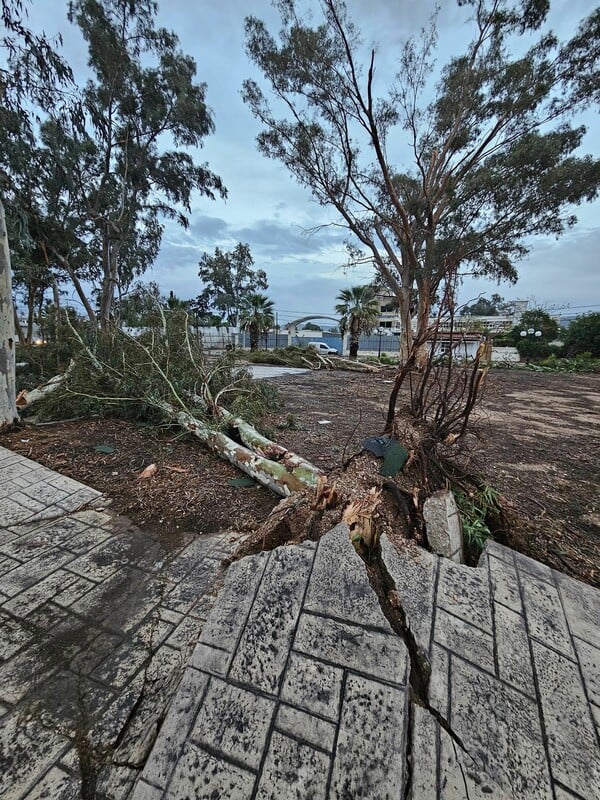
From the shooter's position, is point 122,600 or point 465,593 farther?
point 122,600

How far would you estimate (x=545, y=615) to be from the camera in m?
1.31

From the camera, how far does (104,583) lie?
5.66 ft

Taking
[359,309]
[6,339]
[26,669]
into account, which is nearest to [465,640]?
[26,669]

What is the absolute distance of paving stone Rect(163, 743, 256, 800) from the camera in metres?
0.85

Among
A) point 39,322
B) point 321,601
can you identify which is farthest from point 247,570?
point 39,322

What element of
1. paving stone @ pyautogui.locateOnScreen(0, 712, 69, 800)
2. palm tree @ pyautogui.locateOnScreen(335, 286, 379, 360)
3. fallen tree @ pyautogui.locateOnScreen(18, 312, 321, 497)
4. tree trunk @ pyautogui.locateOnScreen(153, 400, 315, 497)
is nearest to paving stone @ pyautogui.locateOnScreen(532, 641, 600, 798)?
tree trunk @ pyautogui.locateOnScreen(153, 400, 315, 497)

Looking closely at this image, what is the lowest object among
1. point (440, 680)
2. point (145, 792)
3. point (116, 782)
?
point (116, 782)

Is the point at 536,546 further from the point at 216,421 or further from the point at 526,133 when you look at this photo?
the point at 526,133

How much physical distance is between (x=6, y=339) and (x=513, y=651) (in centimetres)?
488

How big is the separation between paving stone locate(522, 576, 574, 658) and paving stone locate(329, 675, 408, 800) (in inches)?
25.0

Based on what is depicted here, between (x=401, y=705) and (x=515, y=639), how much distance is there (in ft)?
1.74

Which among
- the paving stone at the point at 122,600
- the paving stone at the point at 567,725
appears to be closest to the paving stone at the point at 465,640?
the paving stone at the point at 567,725

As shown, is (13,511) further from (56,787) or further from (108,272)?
(108,272)

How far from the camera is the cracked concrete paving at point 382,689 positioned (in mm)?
870
